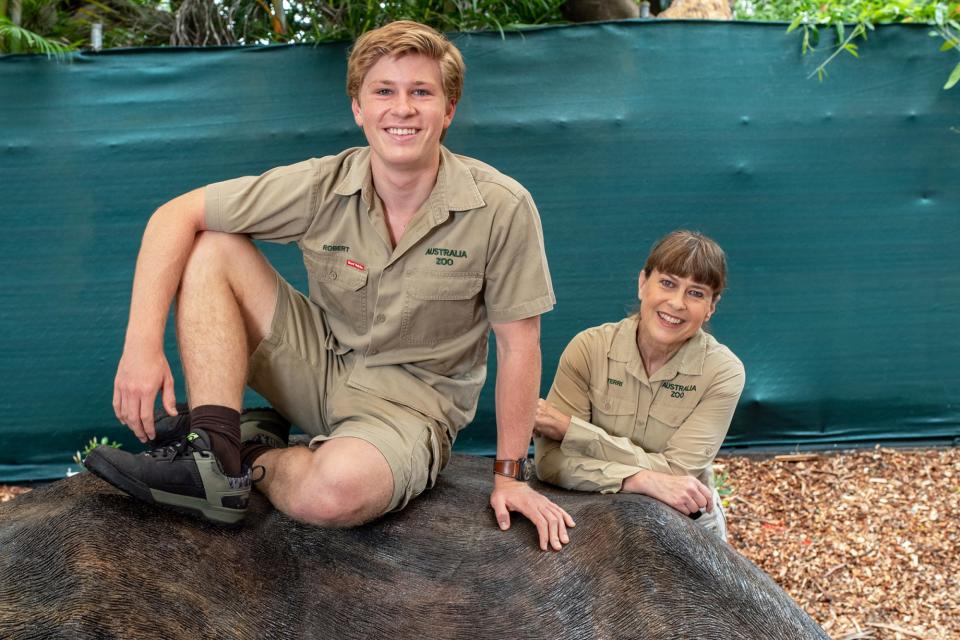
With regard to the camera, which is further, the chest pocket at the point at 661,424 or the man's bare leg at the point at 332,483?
the chest pocket at the point at 661,424

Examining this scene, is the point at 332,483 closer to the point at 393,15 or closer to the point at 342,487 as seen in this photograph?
the point at 342,487

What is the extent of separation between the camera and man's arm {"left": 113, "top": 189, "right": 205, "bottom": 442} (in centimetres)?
228

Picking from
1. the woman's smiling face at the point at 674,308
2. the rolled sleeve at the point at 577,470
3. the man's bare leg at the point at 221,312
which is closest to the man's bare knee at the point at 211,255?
the man's bare leg at the point at 221,312

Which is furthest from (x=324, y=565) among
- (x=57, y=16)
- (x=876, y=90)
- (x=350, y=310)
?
(x=57, y=16)

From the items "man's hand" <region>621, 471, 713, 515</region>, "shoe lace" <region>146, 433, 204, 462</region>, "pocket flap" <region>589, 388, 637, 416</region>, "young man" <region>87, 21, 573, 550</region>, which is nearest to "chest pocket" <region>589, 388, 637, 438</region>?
"pocket flap" <region>589, 388, 637, 416</region>

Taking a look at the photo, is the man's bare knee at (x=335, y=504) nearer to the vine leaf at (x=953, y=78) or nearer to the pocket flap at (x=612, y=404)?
the pocket flap at (x=612, y=404)

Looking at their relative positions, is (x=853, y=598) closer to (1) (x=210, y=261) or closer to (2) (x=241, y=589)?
(2) (x=241, y=589)

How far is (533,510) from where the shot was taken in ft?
7.73

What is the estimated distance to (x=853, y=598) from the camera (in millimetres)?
3174

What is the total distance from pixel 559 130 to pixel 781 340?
1345 millimetres

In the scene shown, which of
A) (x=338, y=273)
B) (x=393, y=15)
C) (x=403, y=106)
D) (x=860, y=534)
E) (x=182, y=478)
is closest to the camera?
(x=182, y=478)

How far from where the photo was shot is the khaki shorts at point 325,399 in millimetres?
2463

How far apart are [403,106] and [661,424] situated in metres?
1.18

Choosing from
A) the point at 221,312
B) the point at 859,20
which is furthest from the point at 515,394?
the point at 859,20
